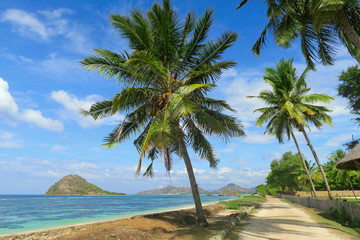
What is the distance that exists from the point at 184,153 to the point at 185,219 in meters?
5.45

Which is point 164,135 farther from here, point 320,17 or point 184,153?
point 320,17

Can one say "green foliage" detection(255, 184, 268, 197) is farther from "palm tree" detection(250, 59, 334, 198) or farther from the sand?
the sand

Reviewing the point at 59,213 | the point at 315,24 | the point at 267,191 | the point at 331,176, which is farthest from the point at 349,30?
the point at 267,191

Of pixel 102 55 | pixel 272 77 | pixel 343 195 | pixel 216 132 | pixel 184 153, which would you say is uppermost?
pixel 272 77

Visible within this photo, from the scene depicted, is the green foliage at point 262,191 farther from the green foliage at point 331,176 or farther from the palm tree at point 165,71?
the palm tree at point 165,71

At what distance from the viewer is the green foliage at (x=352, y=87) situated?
26.3 m

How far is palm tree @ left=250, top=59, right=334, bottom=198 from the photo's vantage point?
1977 cm

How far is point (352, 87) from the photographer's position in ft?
88.4

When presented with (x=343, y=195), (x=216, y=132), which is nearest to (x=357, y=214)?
(x=216, y=132)

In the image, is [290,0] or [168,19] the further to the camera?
[168,19]

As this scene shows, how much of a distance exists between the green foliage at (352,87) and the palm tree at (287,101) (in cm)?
987

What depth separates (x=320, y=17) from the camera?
732cm

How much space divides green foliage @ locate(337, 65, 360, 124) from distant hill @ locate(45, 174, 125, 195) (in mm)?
154517

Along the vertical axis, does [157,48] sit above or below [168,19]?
below
